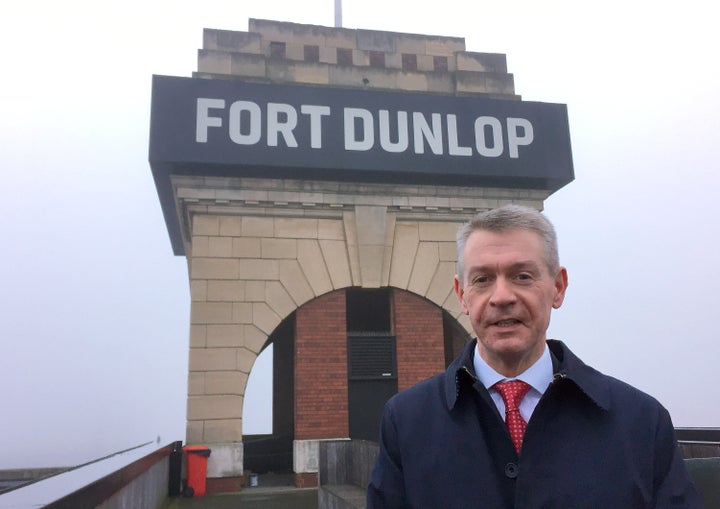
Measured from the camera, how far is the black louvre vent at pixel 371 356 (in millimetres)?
15125

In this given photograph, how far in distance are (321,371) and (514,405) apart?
41.2 feet

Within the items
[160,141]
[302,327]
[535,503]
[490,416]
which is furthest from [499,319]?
[160,141]

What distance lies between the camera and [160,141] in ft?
48.1

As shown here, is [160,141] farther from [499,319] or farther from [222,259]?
[499,319]

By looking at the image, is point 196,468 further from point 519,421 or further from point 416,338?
point 519,421

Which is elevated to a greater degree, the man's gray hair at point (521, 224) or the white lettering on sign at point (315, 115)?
the white lettering on sign at point (315, 115)

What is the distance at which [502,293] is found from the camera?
7.50 ft

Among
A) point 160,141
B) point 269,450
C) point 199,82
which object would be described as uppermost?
point 199,82

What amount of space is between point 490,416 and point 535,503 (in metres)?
0.32

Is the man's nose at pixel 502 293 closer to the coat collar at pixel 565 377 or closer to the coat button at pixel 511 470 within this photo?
the coat collar at pixel 565 377

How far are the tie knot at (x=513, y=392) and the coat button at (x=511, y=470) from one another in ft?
0.78

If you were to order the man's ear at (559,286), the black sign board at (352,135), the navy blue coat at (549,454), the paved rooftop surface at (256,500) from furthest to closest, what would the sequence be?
1. the black sign board at (352,135)
2. the paved rooftop surface at (256,500)
3. the man's ear at (559,286)
4. the navy blue coat at (549,454)

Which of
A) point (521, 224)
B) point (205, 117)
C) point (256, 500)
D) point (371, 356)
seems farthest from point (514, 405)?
point (205, 117)

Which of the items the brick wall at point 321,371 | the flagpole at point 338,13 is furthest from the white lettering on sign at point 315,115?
the flagpole at point 338,13
